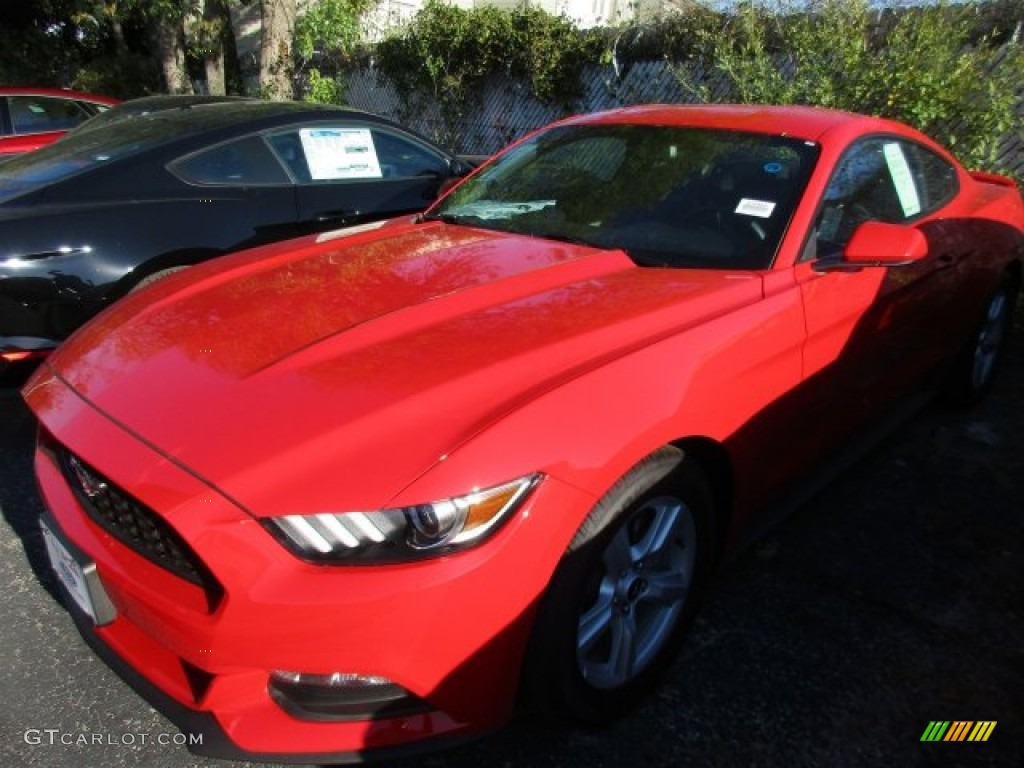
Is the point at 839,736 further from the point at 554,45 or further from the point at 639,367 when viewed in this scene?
the point at 554,45

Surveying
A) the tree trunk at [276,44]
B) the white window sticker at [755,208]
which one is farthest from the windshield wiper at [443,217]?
the tree trunk at [276,44]

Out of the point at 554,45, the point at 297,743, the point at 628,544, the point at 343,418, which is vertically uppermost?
the point at 554,45

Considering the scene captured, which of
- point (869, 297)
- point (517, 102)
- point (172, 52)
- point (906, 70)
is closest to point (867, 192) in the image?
point (869, 297)

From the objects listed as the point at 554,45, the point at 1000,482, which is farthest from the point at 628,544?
the point at 554,45

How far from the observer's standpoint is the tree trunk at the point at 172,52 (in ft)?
39.9

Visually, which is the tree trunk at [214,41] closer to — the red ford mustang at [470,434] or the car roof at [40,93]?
the car roof at [40,93]

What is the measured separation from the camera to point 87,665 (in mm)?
2279

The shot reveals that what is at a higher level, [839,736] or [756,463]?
[756,463]

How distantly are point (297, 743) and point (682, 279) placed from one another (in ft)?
5.32

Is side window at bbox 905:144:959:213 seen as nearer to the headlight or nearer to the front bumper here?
the front bumper

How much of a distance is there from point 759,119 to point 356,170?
2510 millimetres

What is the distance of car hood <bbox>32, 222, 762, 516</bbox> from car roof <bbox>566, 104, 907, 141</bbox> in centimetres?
85

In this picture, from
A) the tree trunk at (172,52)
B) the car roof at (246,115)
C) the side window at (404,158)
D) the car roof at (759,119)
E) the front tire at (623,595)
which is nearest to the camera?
the front tire at (623,595)

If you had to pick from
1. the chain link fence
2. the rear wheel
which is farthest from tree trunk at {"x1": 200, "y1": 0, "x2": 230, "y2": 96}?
the rear wheel
